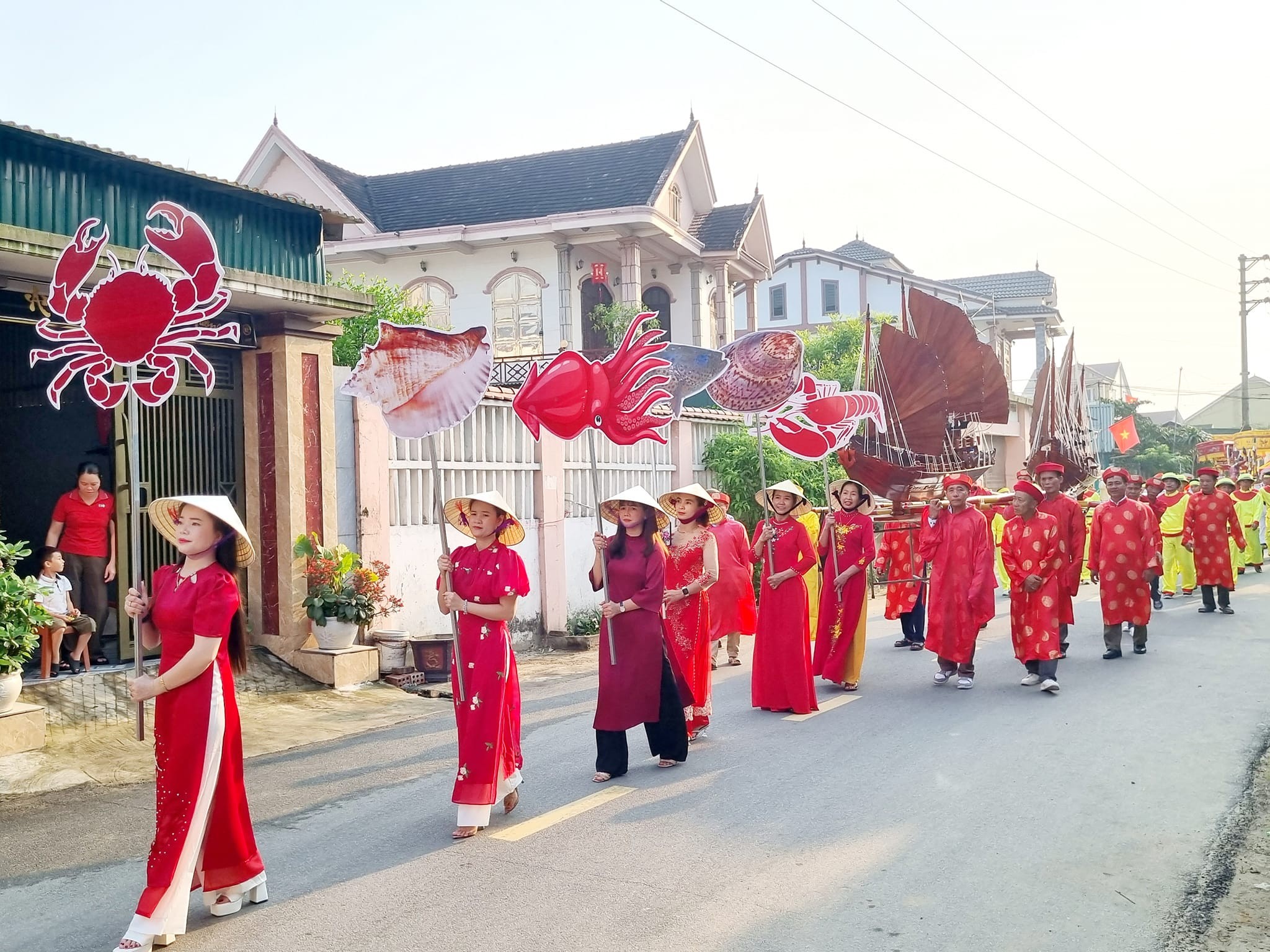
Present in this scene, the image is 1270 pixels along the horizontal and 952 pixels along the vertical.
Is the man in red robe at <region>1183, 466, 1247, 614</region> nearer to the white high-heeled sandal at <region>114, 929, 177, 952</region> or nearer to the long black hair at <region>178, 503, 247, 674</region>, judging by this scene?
the long black hair at <region>178, 503, 247, 674</region>

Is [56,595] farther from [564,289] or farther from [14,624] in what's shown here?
[564,289]

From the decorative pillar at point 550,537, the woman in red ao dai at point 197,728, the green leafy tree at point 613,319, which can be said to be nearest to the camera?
the woman in red ao dai at point 197,728

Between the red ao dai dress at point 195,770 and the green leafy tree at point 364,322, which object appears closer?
the red ao dai dress at point 195,770

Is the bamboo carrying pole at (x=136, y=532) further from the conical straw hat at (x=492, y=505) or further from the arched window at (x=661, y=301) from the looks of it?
the arched window at (x=661, y=301)

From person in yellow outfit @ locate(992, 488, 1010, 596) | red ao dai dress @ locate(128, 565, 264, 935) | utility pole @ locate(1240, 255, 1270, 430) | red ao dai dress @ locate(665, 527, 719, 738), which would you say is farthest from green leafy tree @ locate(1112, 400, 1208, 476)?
red ao dai dress @ locate(128, 565, 264, 935)

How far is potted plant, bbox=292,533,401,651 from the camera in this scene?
957 centimetres

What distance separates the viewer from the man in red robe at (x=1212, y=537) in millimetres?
13773

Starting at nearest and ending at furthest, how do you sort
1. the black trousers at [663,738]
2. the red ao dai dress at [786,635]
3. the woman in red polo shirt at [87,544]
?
the black trousers at [663,738] < the red ao dai dress at [786,635] < the woman in red polo shirt at [87,544]

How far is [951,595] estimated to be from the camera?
9117 mm

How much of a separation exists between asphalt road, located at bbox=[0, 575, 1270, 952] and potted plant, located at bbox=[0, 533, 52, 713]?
937mm

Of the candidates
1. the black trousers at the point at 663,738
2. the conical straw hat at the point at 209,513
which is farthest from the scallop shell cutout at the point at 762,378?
the conical straw hat at the point at 209,513

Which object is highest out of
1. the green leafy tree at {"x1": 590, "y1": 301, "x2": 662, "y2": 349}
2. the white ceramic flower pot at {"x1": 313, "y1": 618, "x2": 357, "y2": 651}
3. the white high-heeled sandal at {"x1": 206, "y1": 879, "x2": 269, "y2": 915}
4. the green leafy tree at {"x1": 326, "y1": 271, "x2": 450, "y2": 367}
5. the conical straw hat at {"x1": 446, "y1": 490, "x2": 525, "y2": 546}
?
the green leafy tree at {"x1": 590, "y1": 301, "x2": 662, "y2": 349}

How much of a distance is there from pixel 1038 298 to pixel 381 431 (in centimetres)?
3422

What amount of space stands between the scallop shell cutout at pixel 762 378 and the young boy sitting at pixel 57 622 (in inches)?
201
